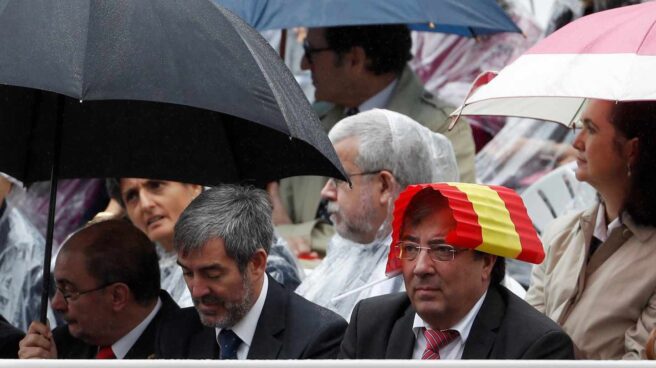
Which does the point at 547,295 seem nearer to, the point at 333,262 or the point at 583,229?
the point at 583,229

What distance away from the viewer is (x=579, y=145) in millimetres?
5609

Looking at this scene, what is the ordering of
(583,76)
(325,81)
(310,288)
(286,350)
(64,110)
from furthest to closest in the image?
1. (325,81)
2. (310,288)
3. (64,110)
4. (286,350)
5. (583,76)

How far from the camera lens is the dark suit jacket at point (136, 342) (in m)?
6.02

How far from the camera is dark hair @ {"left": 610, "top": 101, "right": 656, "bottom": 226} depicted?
5387 mm

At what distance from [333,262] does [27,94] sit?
1.41m

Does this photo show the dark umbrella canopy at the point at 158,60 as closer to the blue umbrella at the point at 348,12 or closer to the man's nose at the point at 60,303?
the man's nose at the point at 60,303

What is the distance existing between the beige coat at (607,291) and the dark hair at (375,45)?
2.14 meters

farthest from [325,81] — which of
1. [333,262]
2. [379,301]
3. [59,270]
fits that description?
[379,301]

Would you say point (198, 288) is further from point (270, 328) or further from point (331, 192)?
point (331, 192)

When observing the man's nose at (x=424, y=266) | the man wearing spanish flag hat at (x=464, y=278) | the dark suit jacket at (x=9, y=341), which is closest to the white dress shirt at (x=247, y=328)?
the man wearing spanish flag hat at (x=464, y=278)

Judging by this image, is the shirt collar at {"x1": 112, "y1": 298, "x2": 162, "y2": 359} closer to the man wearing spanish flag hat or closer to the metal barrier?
the man wearing spanish flag hat

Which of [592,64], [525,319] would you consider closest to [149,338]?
[525,319]

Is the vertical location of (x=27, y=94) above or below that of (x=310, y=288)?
above

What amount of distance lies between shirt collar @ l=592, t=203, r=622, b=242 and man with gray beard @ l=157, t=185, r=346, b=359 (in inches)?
37.2
